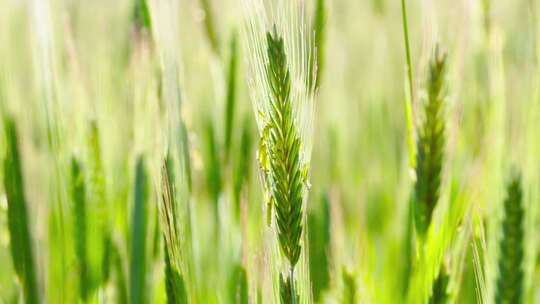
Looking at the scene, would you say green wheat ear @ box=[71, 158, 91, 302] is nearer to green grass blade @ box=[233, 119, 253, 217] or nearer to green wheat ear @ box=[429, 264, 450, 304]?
green grass blade @ box=[233, 119, 253, 217]

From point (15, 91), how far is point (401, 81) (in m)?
0.75

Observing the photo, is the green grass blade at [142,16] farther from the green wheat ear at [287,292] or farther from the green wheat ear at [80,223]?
the green wheat ear at [287,292]

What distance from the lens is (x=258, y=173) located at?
1.91 ft

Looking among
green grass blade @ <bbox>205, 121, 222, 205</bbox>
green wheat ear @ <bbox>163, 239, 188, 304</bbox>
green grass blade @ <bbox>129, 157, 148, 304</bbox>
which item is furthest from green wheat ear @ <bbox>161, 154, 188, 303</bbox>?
green grass blade @ <bbox>205, 121, 222, 205</bbox>

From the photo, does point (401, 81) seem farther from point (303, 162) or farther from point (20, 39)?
point (303, 162)

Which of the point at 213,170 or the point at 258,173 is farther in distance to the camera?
the point at 213,170

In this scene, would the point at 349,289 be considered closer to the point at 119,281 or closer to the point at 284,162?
the point at 284,162

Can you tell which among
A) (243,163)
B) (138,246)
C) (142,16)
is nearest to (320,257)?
(243,163)

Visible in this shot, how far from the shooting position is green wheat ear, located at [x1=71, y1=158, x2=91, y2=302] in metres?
0.78

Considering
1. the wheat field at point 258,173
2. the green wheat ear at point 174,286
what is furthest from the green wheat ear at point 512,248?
the green wheat ear at point 174,286

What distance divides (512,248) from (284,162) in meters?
0.25

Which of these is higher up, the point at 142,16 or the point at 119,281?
the point at 142,16

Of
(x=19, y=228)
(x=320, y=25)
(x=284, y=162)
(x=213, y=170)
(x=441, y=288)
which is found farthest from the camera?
(x=213, y=170)

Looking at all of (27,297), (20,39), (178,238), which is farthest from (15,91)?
(20,39)
